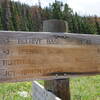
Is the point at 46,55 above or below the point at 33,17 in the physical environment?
below

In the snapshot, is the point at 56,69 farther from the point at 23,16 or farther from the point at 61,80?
the point at 23,16

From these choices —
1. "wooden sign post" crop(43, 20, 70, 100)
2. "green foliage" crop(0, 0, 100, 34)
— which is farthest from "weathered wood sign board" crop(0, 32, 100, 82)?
"green foliage" crop(0, 0, 100, 34)

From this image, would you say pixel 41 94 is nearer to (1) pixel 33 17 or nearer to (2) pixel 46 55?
(2) pixel 46 55

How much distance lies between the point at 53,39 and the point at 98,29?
56.9 meters

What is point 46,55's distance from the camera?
1.53 meters

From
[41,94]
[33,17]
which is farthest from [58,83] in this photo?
[33,17]

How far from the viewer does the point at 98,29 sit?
57.1 metres

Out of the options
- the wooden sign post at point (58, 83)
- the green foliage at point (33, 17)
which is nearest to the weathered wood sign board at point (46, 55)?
the wooden sign post at point (58, 83)

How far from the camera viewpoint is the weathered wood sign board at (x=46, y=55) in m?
1.44

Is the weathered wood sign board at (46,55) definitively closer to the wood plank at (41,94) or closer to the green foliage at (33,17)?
the wood plank at (41,94)

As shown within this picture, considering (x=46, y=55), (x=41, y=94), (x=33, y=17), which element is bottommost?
(x=41, y=94)

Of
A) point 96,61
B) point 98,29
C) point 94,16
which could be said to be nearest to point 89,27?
point 98,29

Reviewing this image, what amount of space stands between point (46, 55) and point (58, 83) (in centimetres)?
29

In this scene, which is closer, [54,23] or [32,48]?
[32,48]
